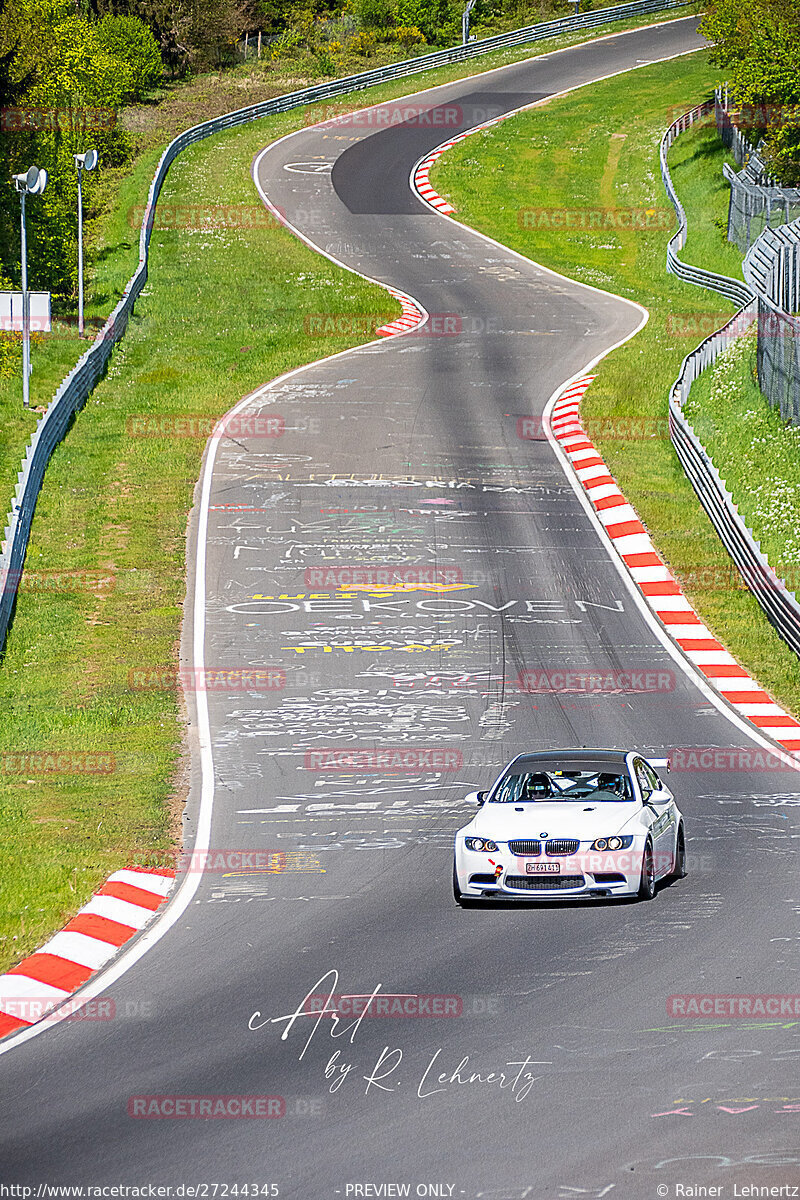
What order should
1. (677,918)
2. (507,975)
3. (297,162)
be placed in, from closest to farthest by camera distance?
(507,975), (677,918), (297,162)

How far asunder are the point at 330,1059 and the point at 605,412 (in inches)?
1095

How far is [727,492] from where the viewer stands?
30.2 metres

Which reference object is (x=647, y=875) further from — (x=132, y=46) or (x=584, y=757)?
(x=132, y=46)

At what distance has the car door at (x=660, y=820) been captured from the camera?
13.4 metres

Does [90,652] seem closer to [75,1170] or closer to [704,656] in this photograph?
[704,656]

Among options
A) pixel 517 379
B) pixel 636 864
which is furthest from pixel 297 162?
pixel 636 864

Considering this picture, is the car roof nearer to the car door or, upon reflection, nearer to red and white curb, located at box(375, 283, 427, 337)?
the car door

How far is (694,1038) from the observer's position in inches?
407

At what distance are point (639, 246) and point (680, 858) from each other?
4513 cm

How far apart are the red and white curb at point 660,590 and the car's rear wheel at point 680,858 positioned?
5107 mm
